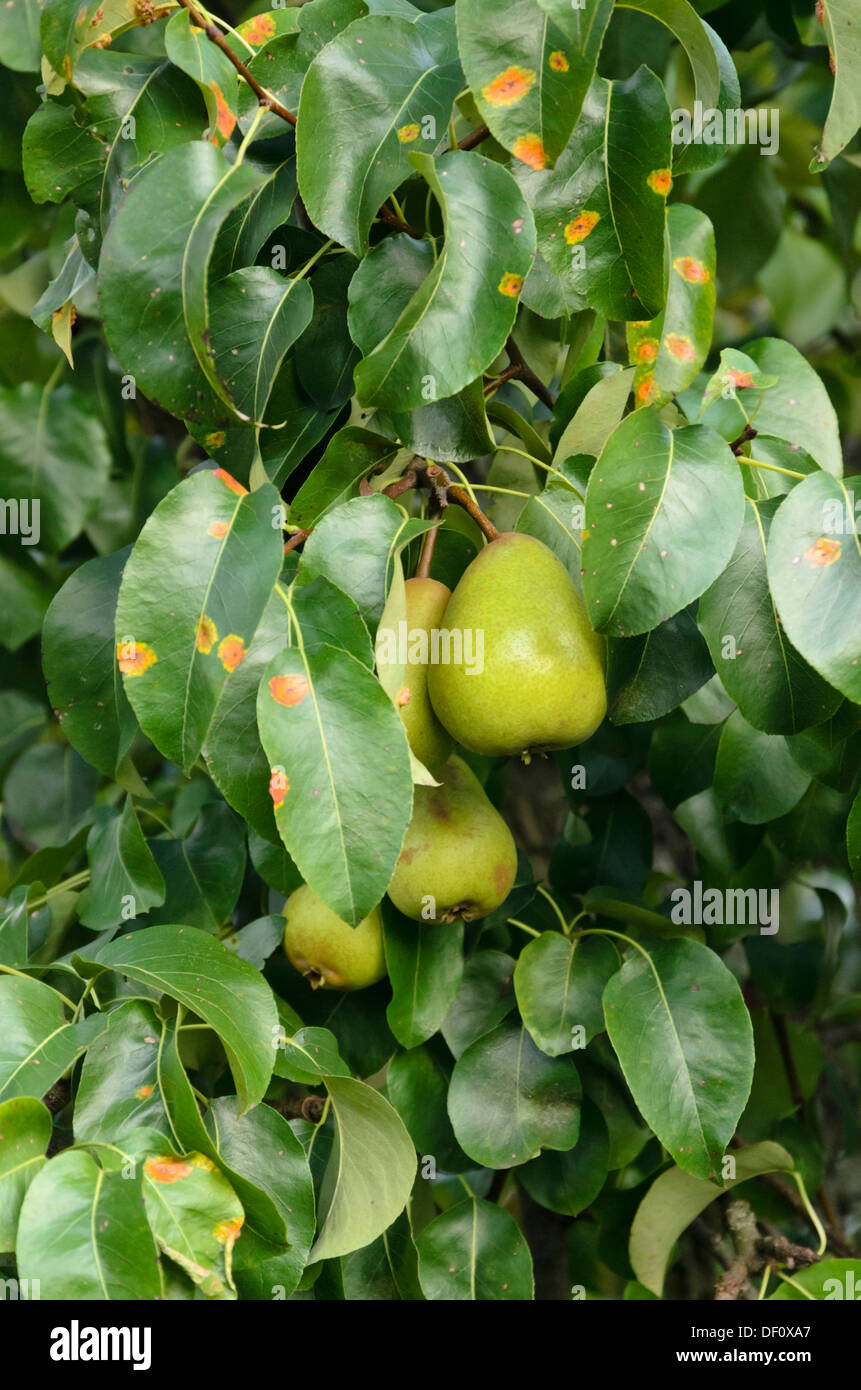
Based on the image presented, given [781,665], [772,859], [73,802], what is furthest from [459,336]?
[73,802]

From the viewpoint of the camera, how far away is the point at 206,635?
2.17 feet

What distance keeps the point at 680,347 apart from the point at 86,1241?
2.02 feet

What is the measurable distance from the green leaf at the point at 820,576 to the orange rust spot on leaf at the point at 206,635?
314 mm

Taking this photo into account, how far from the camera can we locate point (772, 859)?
125 centimetres

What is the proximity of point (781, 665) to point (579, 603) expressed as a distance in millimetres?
131

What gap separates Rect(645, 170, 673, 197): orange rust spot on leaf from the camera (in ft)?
2.30

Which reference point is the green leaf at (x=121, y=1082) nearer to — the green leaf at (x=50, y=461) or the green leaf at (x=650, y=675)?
the green leaf at (x=650, y=675)

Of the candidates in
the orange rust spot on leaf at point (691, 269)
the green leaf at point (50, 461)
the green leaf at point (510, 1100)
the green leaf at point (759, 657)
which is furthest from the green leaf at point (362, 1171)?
the green leaf at point (50, 461)

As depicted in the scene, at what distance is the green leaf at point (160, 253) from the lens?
660 mm

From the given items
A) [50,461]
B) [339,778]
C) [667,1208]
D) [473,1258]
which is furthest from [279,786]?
[50,461]

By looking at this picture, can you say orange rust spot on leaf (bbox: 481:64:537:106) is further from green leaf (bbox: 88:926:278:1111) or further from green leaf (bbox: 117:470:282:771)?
green leaf (bbox: 88:926:278:1111)

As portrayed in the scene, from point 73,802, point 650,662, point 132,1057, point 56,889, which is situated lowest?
point 73,802

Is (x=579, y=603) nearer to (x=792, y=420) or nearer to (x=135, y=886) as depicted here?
(x=792, y=420)
